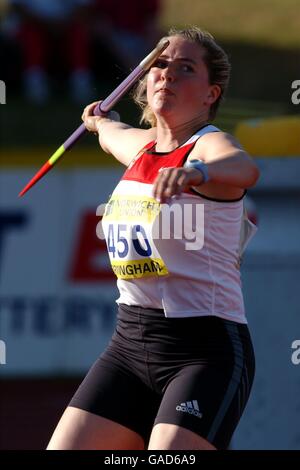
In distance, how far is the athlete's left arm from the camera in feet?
11.2

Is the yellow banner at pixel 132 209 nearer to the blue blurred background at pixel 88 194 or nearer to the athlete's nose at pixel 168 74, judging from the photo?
the athlete's nose at pixel 168 74

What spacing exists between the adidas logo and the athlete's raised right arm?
3.29 ft

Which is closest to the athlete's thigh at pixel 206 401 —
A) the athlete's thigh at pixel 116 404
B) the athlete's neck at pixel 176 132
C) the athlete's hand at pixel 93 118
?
the athlete's thigh at pixel 116 404

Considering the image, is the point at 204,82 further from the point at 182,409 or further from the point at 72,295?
the point at 72,295

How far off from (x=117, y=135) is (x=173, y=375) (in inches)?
40.9

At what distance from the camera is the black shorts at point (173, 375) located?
3529 mm

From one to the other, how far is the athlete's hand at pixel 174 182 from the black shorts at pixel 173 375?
0.55m

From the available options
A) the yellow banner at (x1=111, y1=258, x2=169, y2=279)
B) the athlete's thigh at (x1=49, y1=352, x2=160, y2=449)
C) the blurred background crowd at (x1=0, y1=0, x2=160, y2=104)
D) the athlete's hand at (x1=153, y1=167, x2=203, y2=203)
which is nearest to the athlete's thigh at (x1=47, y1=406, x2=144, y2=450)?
the athlete's thigh at (x1=49, y1=352, x2=160, y2=449)

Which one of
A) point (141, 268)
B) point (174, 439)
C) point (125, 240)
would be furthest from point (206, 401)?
point (125, 240)

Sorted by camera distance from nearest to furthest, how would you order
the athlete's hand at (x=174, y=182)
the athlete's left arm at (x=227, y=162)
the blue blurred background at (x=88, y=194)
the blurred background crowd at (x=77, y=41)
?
the athlete's hand at (x=174, y=182), the athlete's left arm at (x=227, y=162), the blue blurred background at (x=88, y=194), the blurred background crowd at (x=77, y=41)

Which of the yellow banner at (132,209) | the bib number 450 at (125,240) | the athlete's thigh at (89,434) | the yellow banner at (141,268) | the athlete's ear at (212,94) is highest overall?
the athlete's ear at (212,94)

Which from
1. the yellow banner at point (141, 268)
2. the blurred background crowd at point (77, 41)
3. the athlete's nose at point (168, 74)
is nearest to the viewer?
the yellow banner at point (141, 268)

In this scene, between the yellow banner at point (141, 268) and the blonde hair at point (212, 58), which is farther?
the blonde hair at point (212, 58)

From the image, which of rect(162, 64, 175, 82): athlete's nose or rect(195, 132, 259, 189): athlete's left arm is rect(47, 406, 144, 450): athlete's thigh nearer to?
rect(195, 132, 259, 189): athlete's left arm
